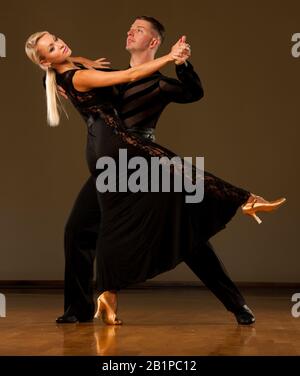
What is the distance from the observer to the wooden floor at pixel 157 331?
286 cm

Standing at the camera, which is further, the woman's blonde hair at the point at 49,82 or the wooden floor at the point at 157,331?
the woman's blonde hair at the point at 49,82

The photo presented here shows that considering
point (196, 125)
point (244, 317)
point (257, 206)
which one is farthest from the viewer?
point (196, 125)

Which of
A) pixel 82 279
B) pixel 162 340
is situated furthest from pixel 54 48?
pixel 162 340

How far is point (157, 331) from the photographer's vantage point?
345 centimetres

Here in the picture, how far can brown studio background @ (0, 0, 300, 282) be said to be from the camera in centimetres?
647

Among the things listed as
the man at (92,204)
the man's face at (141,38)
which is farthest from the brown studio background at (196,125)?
the man at (92,204)

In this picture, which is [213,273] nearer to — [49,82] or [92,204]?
[92,204]

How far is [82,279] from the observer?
151 inches

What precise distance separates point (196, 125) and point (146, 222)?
9.80 ft

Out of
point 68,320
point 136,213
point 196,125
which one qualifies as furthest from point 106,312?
point 196,125

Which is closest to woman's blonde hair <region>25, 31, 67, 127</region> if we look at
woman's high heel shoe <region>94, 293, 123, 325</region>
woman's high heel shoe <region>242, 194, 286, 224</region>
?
woman's high heel shoe <region>94, 293, 123, 325</region>

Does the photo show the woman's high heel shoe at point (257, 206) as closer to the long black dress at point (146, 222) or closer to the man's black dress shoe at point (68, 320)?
the long black dress at point (146, 222)

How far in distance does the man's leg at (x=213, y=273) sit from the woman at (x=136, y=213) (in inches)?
3.1
